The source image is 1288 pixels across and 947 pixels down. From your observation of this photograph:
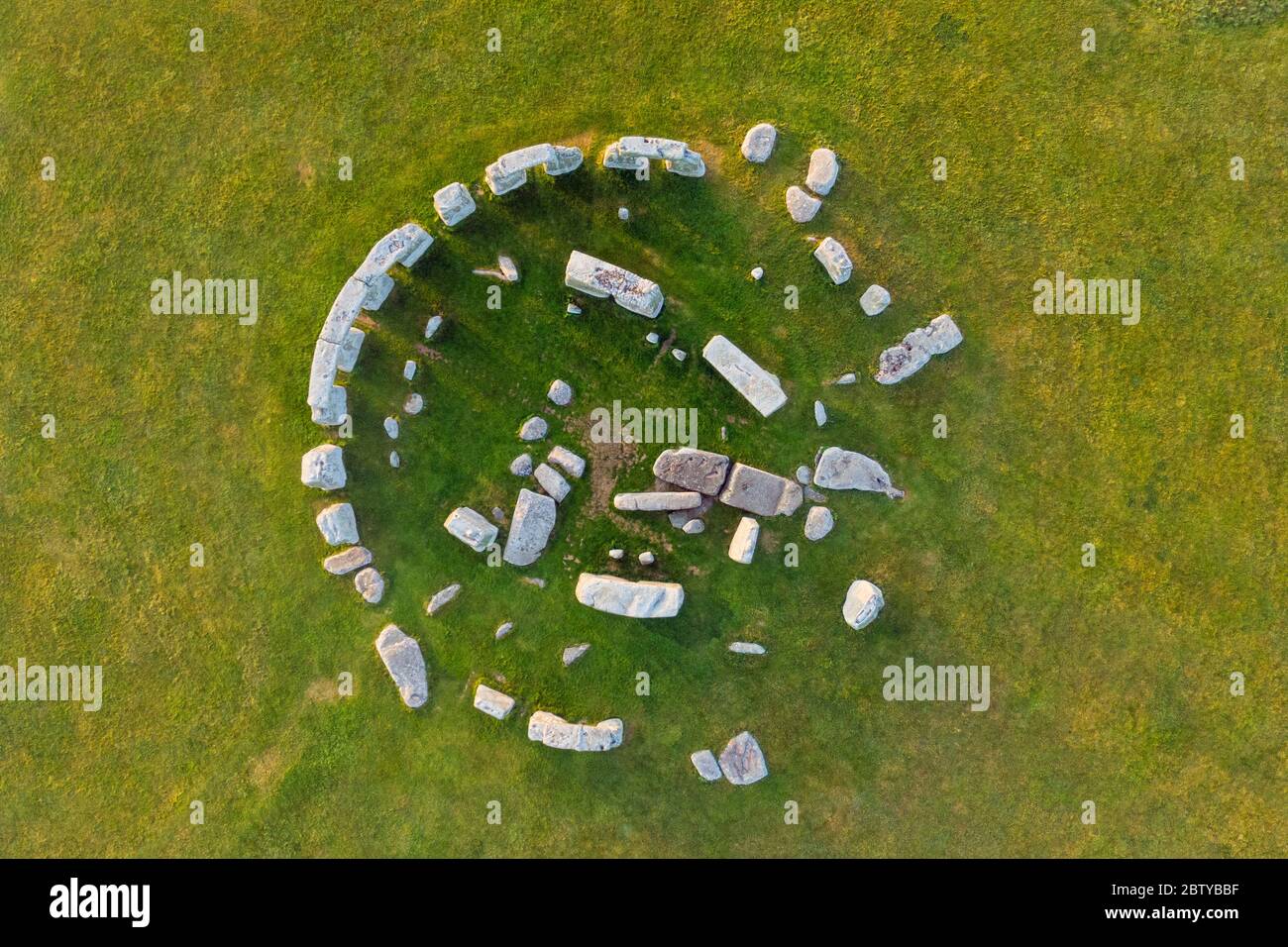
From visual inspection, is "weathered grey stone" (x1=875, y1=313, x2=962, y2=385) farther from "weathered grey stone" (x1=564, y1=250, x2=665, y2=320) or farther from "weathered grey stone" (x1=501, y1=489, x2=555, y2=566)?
"weathered grey stone" (x1=501, y1=489, x2=555, y2=566)

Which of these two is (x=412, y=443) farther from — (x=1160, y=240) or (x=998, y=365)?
(x=1160, y=240)

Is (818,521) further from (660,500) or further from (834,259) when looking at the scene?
(834,259)

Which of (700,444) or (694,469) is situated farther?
(700,444)

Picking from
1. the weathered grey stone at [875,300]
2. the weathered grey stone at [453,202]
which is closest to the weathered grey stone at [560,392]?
the weathered grey stone at [453,202]

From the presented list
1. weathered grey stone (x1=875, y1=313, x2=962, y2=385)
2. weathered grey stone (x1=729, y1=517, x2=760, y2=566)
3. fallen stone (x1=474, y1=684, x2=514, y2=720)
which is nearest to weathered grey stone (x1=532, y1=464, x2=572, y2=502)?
weathered grey stone (x1=729, y1=517, x2=760, y2=566)

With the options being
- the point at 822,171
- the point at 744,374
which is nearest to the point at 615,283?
the point at 744,374

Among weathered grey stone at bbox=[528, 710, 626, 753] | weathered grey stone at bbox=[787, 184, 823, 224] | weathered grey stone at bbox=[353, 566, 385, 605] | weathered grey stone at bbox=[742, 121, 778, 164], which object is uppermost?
weathered grey stone at bbox=[742, 121, 778, 164]

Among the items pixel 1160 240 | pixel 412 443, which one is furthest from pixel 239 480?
pixel 1160 240
